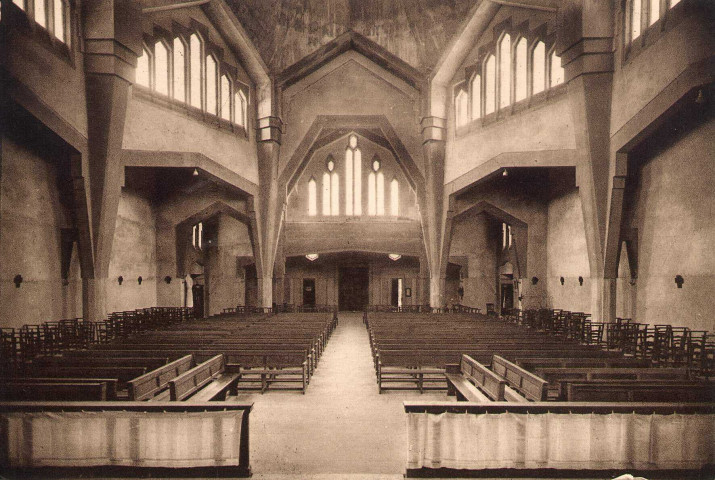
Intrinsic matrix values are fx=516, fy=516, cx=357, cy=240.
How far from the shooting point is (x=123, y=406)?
16.3ft

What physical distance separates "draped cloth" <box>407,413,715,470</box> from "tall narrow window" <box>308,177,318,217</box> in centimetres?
2459

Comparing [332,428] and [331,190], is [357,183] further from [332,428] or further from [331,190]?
Answer: [332,428]

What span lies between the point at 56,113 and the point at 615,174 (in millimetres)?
14068

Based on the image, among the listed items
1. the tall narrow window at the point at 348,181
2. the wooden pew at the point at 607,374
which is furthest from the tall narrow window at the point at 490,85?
the wooden pew at the point at 607,374

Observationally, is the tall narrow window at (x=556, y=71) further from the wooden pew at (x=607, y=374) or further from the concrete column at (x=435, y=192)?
the wooden pew at (x=607, y=374)

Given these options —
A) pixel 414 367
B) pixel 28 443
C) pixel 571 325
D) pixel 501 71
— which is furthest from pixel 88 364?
pixel 501 71

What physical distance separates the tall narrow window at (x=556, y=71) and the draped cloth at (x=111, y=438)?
16584 millimetres

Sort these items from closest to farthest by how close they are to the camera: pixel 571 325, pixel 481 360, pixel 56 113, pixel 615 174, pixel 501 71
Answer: pixel 481 360 → pixel 56 113 → pixel 615 174 → pixel 571 325 → pixel 501 71

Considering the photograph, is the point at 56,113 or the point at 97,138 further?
the point at 97,138

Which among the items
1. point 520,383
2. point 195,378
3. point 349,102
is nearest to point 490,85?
point 349,102

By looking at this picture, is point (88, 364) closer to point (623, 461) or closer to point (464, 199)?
point (623, 461)

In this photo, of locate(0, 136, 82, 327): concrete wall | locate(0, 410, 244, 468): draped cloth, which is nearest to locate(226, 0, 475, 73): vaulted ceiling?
locate(0, 136, 82, 327): concrete wall

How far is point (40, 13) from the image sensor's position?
12.4 meters

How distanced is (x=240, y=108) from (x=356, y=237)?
933 cm
